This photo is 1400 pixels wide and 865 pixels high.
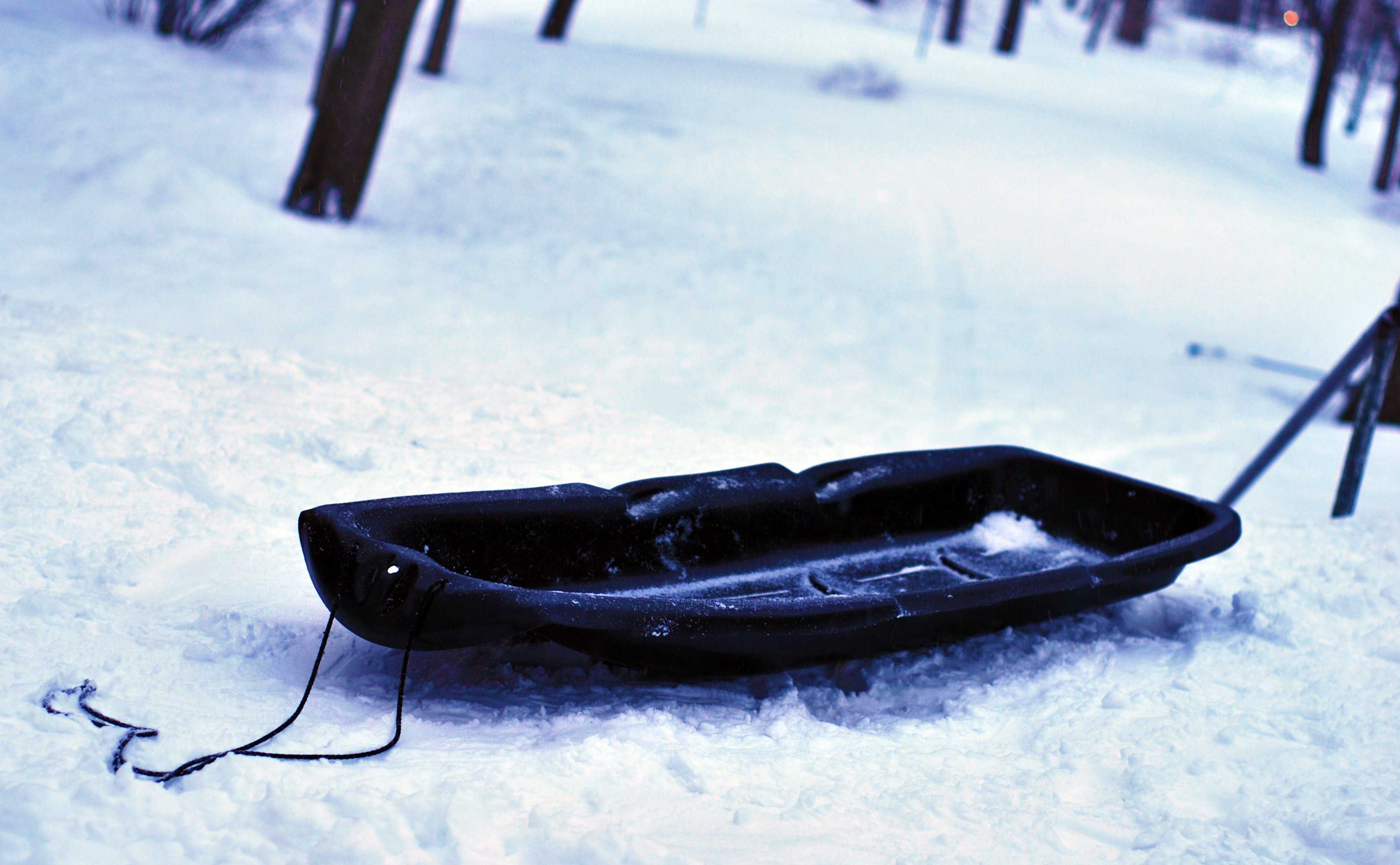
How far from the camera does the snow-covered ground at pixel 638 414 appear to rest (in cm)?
239

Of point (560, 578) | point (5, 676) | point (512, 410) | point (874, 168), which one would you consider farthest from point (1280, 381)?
point (5, 676)

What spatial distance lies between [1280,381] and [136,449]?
789 centimetres

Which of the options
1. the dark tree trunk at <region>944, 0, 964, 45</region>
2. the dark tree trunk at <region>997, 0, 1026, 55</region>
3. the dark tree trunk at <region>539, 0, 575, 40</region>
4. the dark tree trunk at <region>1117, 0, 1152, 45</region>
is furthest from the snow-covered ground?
the dark tree trunk at <region>1117, 0, 1152, 45</region>

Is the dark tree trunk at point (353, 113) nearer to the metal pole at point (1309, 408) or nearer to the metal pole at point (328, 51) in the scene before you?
the metal pole at point (328, 51)

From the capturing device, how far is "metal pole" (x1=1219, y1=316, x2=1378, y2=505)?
179 inches

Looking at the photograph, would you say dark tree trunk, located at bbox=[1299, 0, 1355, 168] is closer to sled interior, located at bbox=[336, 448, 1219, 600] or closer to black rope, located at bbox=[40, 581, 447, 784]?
sled interior, located at bbox=[336, 448, 1219, 600]

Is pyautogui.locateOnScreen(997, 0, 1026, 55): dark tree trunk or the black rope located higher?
pyautogui.locateOnScreen(997, 0, 1026, 55): dark tree trunk

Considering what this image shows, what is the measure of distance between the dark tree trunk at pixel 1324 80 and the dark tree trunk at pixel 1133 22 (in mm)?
10055

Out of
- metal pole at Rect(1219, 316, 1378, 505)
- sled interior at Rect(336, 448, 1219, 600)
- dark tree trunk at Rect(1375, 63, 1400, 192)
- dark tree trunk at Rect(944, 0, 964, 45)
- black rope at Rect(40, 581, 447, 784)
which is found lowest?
black rope at Rect(40, 581, 447, 784)

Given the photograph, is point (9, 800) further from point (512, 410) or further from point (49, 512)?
point (512, 410)

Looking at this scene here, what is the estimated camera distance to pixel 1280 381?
28.2 feet

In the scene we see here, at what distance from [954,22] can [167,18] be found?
13.7m

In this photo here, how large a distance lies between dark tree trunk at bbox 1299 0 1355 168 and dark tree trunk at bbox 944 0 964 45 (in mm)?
5966

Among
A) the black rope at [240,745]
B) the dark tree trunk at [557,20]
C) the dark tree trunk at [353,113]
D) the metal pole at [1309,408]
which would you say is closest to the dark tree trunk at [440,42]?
the dark tree trunk at [557,20]
